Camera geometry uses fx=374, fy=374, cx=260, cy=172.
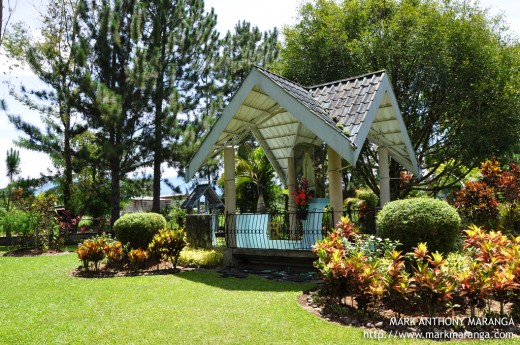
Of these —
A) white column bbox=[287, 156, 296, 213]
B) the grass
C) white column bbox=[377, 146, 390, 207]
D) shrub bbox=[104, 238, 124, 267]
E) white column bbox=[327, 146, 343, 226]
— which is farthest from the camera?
white column bbox=[287, 156, 296, 213]

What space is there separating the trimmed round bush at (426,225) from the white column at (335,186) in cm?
222

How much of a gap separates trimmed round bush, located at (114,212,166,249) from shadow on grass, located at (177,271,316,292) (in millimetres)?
2062

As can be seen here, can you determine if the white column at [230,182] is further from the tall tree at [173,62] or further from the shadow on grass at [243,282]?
the tall tree at [173,62]

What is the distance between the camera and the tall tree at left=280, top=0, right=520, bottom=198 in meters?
14.5

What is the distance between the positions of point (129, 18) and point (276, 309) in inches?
815

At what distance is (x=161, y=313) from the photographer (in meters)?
5.88

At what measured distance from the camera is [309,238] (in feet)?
31.6

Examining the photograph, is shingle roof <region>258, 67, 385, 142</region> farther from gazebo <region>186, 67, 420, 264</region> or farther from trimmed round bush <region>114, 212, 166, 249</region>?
trimmed round bush <region>114, 212, 166, 249</region>

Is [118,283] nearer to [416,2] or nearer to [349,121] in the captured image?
[349,121]

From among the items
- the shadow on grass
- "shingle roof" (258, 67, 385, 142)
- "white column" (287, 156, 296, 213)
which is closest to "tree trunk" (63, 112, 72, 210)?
"white column" (287, 156, 296, 213)

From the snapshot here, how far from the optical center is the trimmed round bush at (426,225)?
6355 millimetres

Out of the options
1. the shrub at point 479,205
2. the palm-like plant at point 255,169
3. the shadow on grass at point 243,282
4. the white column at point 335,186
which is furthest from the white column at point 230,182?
the palm-like plant at point 255,169

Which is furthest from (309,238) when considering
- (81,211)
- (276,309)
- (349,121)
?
(81,211)

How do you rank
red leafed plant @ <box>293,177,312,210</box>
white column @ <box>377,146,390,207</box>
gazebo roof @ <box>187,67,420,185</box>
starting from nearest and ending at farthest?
gazebo roof @ <box>187,67,420,185</box> < red leafed plant @ <box>293,177,312,210</box> < white column @ <box>377,146,390,207</box>
